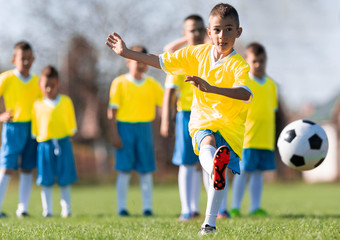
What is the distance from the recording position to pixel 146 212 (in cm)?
754

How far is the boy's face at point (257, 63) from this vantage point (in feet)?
23.0

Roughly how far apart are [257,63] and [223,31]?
2.78 m

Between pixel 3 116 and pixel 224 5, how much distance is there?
4.03 meters

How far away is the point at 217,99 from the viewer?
4.52m

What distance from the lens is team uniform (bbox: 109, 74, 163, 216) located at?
24.5 ft

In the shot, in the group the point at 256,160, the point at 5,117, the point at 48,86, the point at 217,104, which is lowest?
the point at 256,160

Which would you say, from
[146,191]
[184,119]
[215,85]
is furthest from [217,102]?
[146,191]

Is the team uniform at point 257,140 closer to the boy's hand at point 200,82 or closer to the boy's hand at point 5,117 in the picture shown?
the boy's hand at point 200,82

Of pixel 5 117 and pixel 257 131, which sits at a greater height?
pixel 5 117

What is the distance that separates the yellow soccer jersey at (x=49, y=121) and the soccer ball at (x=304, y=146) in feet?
10.9

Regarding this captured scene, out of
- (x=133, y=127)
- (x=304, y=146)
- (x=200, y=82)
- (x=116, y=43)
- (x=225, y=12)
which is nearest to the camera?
(x=200, y=82)

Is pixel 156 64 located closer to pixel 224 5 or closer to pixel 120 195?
pixel 224 5

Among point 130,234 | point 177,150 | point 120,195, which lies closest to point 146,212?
point 120,195

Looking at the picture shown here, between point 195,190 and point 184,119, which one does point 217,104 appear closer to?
point 184,119
